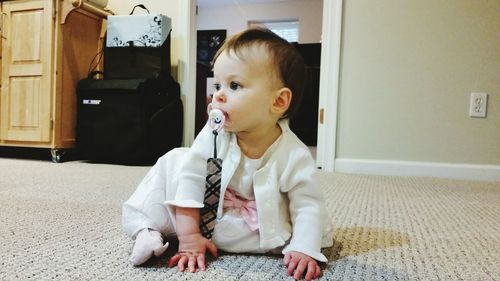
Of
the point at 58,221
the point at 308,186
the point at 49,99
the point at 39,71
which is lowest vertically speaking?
the point at 58,221

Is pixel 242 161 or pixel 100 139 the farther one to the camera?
pixel 100 139

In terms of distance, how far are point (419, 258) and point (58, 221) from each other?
25.6 inches

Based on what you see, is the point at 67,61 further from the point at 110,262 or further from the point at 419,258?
the point at 419,258

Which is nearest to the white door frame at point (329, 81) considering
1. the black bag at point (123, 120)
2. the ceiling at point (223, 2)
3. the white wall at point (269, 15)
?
the black bag at point (123, 120)

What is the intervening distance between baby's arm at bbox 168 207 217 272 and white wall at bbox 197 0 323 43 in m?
4.78

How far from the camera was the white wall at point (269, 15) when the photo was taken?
5.02m

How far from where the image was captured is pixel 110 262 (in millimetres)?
532

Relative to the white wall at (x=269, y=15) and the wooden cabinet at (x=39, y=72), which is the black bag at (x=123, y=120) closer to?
the wooden cabinet at (x=39, y=72)

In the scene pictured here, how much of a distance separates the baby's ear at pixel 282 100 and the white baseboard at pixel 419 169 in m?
1.36

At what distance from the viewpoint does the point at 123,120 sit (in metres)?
1.84

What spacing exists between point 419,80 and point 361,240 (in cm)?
133

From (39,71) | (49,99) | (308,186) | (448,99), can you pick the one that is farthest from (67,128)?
(448,99)

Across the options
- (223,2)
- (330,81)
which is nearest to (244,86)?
(330,81)

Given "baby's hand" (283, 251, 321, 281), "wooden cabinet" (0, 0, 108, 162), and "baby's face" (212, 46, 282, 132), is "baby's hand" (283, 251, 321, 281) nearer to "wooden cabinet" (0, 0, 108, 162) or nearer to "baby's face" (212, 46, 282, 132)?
"baby's face" (212, 46, 282, 132)
